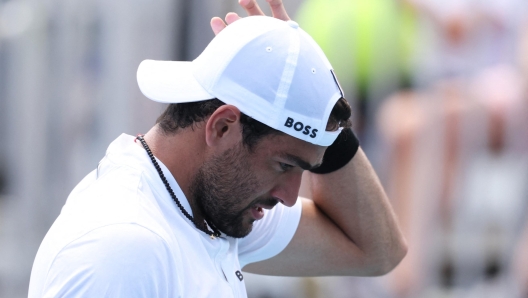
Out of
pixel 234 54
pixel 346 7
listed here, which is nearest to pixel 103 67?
pixel 346 7

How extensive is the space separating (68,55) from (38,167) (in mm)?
597

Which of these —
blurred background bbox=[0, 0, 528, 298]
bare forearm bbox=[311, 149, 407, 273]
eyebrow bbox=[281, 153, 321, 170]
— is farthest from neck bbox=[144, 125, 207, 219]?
blurred background bbox=[0, 0, 528, 298]

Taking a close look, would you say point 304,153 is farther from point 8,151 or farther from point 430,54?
point 8,151

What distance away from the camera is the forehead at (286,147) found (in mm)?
1888

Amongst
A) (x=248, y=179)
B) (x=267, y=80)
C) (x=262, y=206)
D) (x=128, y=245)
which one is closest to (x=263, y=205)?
(x=262, y=206)

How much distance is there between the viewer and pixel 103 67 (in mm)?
3568

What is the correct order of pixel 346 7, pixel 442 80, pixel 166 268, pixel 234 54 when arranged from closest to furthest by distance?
pixel 166 268
pixel 234 54
pixel 442 80
pixel 346 7

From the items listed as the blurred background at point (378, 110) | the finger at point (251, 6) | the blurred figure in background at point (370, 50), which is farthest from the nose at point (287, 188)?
the blurred figure in background at point (370, 50)

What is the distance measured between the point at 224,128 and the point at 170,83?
0.63 feet

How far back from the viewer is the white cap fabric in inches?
71.6

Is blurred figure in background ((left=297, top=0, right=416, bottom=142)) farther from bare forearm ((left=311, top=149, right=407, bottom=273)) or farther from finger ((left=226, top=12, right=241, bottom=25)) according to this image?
finger ((left=226, top=12, right=241, bottom=25))

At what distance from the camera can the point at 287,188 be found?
198 cm

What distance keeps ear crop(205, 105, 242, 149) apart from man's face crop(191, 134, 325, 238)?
0.03 metres

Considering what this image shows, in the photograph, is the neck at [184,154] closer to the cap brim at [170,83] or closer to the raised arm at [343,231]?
the cap brim at [170,83]
